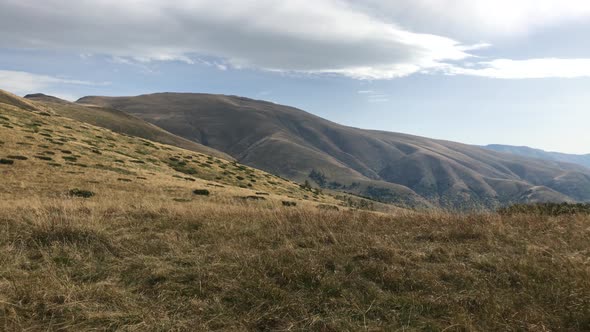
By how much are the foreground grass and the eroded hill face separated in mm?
11942

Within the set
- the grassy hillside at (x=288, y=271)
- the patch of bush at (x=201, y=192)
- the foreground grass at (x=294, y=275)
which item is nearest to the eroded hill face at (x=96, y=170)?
the patch of bush at (x=201, y=192)

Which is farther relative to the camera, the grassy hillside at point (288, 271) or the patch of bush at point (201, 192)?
the patch of bush at point (201, 192)

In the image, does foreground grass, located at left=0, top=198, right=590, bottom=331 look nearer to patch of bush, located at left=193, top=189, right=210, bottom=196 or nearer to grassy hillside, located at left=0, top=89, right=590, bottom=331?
grassy hillside, located at left=0, top=89, right=590, bottom=331

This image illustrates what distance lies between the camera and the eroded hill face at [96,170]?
1016 inches

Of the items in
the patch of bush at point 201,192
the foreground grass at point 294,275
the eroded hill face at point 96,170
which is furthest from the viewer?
the patch of bush at point 201,192

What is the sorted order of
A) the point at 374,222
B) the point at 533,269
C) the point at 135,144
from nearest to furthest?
the point at 533,269 < the point at 374,222 < the point at 135,144

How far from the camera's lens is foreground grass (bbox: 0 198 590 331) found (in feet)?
Answer: 16.7

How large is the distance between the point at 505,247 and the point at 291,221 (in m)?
5.70

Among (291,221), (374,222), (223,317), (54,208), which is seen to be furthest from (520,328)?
(54,208)

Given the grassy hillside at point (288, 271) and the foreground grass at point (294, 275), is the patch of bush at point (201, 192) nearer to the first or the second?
the grassy hillside at point (288, 271)

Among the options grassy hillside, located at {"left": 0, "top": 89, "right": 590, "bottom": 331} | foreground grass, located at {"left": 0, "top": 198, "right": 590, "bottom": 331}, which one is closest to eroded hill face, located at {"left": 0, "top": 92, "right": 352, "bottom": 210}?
grassy hillside, located at {"left": 0, "top": 89, "right": 590, "bottom": 331}

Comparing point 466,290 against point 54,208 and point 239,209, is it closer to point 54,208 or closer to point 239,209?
point 239,209

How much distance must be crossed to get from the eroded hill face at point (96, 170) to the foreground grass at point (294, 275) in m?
11.9

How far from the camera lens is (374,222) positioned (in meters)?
10.5
